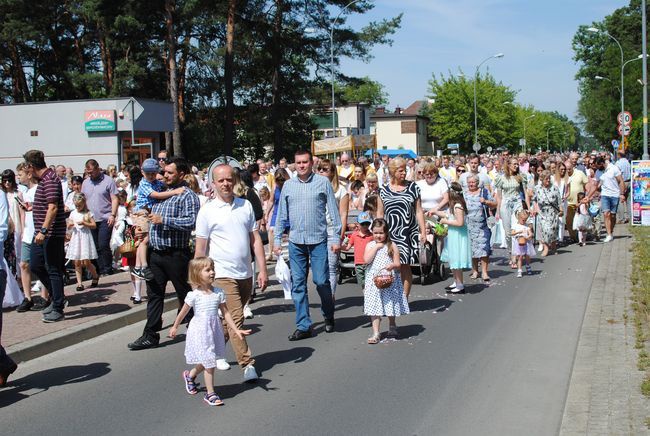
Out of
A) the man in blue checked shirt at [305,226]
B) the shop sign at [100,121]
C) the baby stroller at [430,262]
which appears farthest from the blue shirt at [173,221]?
the shop sign at [100,121]

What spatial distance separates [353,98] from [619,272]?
133977 millimetres

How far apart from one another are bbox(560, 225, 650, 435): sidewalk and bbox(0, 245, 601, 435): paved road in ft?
0.56

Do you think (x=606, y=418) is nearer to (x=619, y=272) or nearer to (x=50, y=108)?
(x=619, y=272)

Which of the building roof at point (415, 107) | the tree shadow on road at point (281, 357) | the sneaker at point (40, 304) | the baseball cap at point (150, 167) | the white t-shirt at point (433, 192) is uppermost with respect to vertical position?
the building roof at point (415, 107)

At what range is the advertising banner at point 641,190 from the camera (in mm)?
19703

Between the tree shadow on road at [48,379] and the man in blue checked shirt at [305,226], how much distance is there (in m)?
2.12

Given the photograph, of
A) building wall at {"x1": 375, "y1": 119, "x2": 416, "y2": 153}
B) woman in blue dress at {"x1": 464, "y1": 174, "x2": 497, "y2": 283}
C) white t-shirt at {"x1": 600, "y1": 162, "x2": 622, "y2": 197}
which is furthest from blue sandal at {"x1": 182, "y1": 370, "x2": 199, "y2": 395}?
building wall at {"x1": 375, "y1": 119, "x2": 416, "y2": 153}

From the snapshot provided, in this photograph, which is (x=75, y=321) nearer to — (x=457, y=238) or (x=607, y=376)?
(x=457, y=238)

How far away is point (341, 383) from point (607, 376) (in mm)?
2188

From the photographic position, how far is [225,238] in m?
7.05

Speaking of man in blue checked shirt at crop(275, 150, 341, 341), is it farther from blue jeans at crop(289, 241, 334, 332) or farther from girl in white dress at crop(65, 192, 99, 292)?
girl in white dress at crop(65, 192, 99, 292)

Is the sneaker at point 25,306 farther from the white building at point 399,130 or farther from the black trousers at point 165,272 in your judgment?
the white building at point 399,130

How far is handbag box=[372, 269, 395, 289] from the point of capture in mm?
8352

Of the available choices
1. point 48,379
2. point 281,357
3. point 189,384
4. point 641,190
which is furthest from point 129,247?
point 641,190
